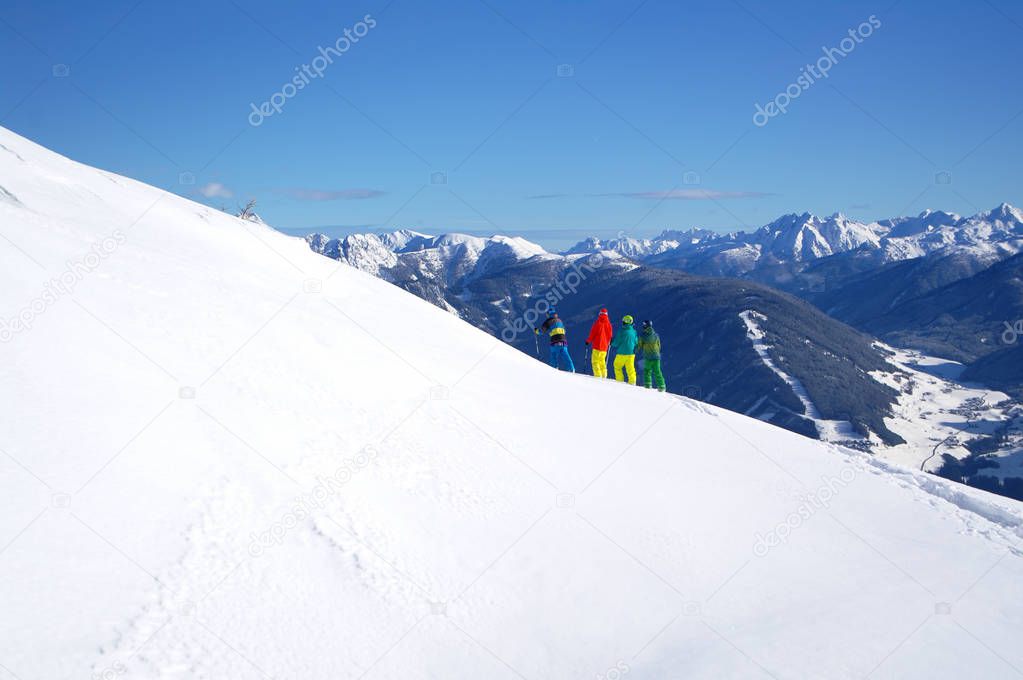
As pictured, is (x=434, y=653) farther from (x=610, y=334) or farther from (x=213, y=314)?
(x=610, y=334)

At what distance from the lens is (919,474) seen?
1927cm

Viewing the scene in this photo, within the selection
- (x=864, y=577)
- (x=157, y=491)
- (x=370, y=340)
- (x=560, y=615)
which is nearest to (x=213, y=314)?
(x=370, y=340)

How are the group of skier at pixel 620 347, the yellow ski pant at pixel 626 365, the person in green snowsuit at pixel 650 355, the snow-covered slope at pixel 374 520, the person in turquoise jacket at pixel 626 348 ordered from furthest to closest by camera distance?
1. the yellow ski pant at pixel 626 365
2. the person in green snowsuit at pixel 650 355
3. the group of skier at pixel 620 347
4. the person in turquoise jacket at pixel 626 348
5. the snow-covered slope at pixel 374 520

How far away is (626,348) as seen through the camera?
2303 centimetres

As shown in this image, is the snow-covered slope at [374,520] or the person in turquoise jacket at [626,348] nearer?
the snow-covered slope at [374,520]

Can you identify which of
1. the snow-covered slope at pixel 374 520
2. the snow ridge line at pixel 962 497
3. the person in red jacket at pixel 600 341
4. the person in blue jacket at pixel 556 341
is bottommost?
the snow-covered slope at pixel 374 520

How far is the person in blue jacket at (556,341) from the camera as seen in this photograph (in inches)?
947

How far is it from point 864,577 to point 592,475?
555cm

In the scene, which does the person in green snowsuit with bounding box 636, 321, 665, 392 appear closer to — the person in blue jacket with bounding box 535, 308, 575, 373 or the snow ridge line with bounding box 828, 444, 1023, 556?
the person in blue jacket with bounding box 535, 308, 575, 373

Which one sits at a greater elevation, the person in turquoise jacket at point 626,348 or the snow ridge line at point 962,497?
the snow ridge line at point 962,497

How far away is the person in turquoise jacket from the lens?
22672mm

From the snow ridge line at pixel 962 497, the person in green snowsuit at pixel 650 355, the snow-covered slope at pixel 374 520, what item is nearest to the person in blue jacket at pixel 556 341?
the person in green snowsuit at pixel 650 355

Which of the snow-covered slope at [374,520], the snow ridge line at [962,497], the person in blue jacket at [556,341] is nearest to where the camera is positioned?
the snow-covered slope at [374,520]

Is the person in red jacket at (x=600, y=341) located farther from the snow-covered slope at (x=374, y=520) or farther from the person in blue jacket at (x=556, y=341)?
the snow-covered slope at (x=374, y=520)
